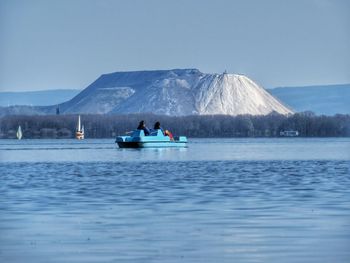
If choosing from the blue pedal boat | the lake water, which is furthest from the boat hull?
the lake water

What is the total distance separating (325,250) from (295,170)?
31.0 metres

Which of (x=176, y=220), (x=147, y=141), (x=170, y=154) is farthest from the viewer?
(x=147, y=141)

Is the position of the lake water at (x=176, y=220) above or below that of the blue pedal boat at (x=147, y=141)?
below

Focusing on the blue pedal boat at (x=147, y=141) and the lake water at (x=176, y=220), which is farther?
the blue pedal boat at (x=147, y=141)

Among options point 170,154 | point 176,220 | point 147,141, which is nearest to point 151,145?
point 147,141

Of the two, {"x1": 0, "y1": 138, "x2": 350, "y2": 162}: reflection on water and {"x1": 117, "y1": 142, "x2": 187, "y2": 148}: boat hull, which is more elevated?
{"x1": 117, "y1": 142, "x2": 187, "y2": 148}: boat hull

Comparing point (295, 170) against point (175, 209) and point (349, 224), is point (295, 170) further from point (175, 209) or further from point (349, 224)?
point (349, 224)

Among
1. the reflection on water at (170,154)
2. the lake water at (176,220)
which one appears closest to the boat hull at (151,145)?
the reflection on water at (170,154)

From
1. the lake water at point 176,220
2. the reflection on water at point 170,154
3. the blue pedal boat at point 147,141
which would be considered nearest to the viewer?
the lake water at point 176,220

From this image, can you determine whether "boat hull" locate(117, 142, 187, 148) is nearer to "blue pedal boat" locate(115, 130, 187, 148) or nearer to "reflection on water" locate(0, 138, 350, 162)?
"blue pedal boat" locate(115, 130, 187, 148)

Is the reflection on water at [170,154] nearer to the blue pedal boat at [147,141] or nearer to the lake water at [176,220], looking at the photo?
the blue pedal boat at [147,141]

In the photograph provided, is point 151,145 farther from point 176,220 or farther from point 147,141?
point 176,220

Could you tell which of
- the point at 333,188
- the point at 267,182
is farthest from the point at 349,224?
the point at 267,182

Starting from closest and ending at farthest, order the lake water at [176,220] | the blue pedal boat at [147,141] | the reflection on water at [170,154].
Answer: the lake water at [176,220], the reflection on water at [170,154], the blue pedal boat at [147,141]
